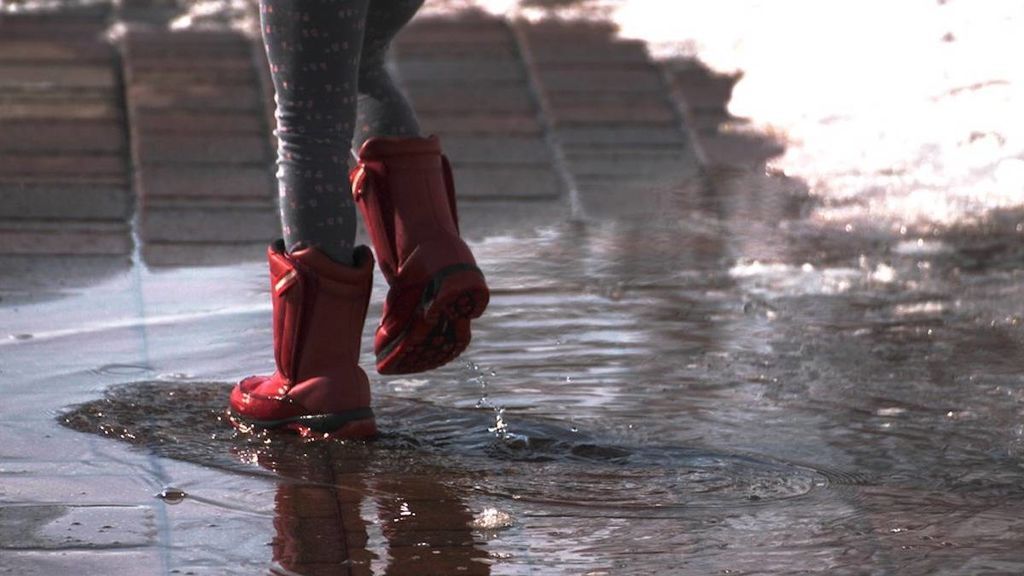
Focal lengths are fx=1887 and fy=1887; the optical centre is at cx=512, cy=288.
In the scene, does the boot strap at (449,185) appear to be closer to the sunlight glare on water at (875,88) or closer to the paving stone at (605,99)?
the sunlight glare on water at (875,88)

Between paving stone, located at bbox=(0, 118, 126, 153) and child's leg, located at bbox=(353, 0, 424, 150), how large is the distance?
1.84 meters

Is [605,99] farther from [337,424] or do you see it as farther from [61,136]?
[337,424]

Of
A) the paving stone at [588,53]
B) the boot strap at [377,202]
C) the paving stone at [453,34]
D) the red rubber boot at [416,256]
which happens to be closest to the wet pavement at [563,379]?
the red rubber boot at [416,256]

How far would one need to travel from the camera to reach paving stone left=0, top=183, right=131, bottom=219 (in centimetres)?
419

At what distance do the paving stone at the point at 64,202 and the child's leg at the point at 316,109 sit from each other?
1529mm

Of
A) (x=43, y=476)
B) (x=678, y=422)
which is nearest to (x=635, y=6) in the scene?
(x=678, y=422)

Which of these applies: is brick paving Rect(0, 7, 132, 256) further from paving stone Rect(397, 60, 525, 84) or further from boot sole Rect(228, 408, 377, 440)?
boot sole Rect(228, 408, 377, 440)

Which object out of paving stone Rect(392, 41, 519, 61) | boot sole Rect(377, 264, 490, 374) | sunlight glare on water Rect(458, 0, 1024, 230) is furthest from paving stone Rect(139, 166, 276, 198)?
boot sole Rect(377, 264, 490, 374)

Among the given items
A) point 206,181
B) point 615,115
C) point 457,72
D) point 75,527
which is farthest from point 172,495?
point 457,72

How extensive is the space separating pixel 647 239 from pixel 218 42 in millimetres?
1972

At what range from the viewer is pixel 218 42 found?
5.60 m

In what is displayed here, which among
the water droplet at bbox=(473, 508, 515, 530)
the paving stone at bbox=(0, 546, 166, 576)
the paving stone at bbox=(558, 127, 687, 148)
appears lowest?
the water droplet at bbox=(473, 508, 515, 530)

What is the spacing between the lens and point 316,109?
274cm

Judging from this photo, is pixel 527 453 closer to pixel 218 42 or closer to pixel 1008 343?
pixel 1008 343
